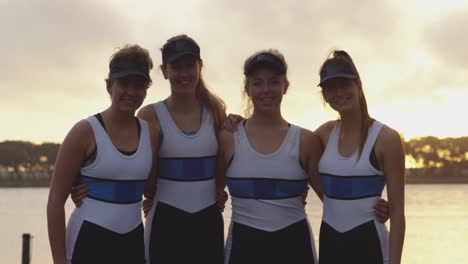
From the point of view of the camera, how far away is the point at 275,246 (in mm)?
4855

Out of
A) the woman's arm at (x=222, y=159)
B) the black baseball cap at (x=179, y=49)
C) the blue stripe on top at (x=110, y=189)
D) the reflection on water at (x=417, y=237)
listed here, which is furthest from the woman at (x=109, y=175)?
the reflection on water at (x=417, y=237)

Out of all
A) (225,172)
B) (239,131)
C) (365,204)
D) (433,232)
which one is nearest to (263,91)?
(239,131)

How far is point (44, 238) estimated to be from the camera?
2692 cm

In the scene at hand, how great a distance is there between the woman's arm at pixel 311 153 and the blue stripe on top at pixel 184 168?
0.74 metres

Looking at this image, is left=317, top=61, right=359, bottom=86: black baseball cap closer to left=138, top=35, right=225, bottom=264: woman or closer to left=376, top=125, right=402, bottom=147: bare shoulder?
left=376, top=125, right=402, bottom=147: bare shoulder

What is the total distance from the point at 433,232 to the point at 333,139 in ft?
89.1

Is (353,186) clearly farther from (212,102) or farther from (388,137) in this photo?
(212,102)

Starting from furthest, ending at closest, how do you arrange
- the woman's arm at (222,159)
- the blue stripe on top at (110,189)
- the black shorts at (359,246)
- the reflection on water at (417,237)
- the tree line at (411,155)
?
1. the tree line at (411,155)
2. the reflection on water at (417,237)
3. the woman's arm at (222,159)
4. the black shorts at (359,246)
5. the blue stripe on top at (110,189)

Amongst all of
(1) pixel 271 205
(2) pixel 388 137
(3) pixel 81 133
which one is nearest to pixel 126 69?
(3) pixel 81 133

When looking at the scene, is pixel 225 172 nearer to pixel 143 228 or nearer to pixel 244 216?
pixel 244 216

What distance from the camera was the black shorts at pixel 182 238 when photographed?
5012mm

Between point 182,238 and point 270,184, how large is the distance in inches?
32.5

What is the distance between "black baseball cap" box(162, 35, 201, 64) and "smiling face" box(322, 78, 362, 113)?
3.45ft

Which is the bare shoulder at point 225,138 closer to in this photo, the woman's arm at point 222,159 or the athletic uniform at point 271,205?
the woman's arm at point 222,159
